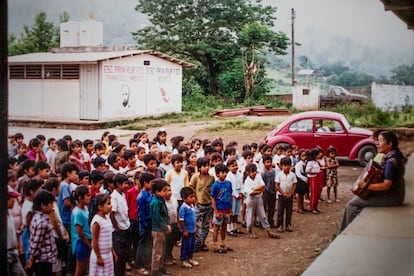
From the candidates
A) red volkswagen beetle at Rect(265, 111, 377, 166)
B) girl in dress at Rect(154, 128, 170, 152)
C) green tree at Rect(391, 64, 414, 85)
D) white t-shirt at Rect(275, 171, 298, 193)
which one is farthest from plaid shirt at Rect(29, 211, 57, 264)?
green tree at Rect(391, 64, 414, 85)

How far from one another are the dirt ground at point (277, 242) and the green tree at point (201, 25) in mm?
439

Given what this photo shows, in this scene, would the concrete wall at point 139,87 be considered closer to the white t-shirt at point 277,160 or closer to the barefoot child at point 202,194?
the barefoot child at point 202,194

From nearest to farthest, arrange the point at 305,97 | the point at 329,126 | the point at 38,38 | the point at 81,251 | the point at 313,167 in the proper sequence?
the point at 81,251 < the point at 38,38 < the point at 305,97 < the point at 329,126 < the point at 313,167

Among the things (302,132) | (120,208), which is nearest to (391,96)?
(302,132)

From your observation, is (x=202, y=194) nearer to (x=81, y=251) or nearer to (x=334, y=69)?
(x=81, y=251)

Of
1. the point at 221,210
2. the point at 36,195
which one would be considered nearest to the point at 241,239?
the point at 221,210

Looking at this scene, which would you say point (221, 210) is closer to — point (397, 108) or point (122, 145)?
point (122, 145)

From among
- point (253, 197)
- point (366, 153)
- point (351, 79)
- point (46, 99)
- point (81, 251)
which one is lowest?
point (81, 251)

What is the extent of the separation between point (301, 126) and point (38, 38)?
147 centimetres

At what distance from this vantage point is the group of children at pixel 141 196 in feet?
7.73

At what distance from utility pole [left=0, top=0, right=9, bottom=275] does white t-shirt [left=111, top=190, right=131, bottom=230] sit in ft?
1.52

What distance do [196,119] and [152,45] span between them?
1.70 ft

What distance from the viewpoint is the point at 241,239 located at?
3.24 meters

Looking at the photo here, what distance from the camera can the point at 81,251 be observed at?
2414 millimetres
